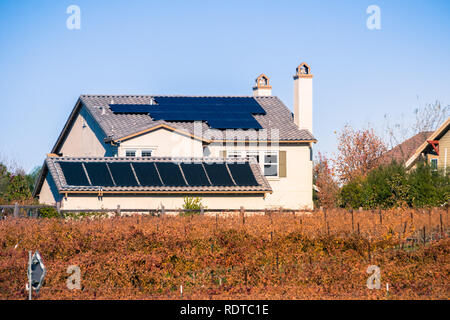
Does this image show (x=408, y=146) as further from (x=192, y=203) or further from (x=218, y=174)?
(x=192, y=203)

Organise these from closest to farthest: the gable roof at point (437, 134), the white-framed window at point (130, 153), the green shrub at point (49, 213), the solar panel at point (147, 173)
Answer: the green shrub at point (49, 213) → the solar panel at point (147, 173) → the white-framed window at point (130, 153) → the gable roof at point (437, 134)

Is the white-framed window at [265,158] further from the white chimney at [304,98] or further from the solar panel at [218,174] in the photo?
the solar panel at [218,174]

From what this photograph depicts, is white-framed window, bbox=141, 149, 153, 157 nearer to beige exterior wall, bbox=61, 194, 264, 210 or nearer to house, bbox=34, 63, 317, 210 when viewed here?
house, bbox=34, 63, 317, 210

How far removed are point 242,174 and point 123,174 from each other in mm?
5214

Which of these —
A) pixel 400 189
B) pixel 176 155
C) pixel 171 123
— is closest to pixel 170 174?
pixel 176 155

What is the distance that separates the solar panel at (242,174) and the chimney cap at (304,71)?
25.9 feet

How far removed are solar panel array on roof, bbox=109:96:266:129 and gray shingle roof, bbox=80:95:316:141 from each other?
33cm

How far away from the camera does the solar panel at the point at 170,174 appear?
29.3 m

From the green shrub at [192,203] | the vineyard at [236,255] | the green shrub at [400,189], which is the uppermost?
the green shrub at [400,189]

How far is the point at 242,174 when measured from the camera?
3053 centimetres

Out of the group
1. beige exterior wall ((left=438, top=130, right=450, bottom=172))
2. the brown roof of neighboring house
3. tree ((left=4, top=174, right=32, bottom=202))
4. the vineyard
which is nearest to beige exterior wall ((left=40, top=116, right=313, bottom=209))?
tree ((left=4, top=174, right=32, bottom=202))

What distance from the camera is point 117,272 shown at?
17.3 m

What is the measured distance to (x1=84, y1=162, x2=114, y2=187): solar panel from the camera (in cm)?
2838

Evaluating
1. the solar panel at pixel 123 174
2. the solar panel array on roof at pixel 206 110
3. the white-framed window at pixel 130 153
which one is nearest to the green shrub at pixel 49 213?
the solar panel at pixel 123 174
